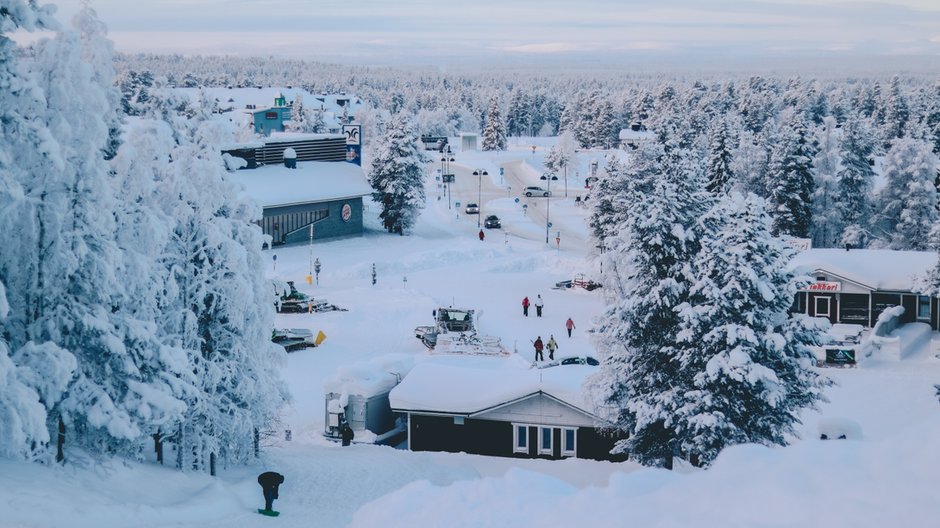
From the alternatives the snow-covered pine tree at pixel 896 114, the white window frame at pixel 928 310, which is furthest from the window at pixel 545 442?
the snow-covered pine tree at pixel 896 114

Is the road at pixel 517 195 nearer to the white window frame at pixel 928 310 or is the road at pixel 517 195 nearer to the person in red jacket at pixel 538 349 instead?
the white window frame at pixel 928 310

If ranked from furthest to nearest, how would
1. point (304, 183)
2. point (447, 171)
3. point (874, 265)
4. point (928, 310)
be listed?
point (447, 171)
point (304, 183)
point (874, 265)
point (928, 310)

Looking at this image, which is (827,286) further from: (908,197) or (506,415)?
(506,415)

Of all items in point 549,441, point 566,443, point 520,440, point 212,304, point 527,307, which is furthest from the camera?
point 527,307

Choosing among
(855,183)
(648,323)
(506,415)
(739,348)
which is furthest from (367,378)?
(855,183)

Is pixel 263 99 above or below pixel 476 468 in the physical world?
above

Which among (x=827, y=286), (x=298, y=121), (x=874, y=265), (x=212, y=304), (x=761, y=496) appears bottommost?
(x=827, y=286)

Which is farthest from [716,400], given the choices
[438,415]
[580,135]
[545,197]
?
[580,135]

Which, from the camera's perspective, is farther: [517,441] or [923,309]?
[923,309]
